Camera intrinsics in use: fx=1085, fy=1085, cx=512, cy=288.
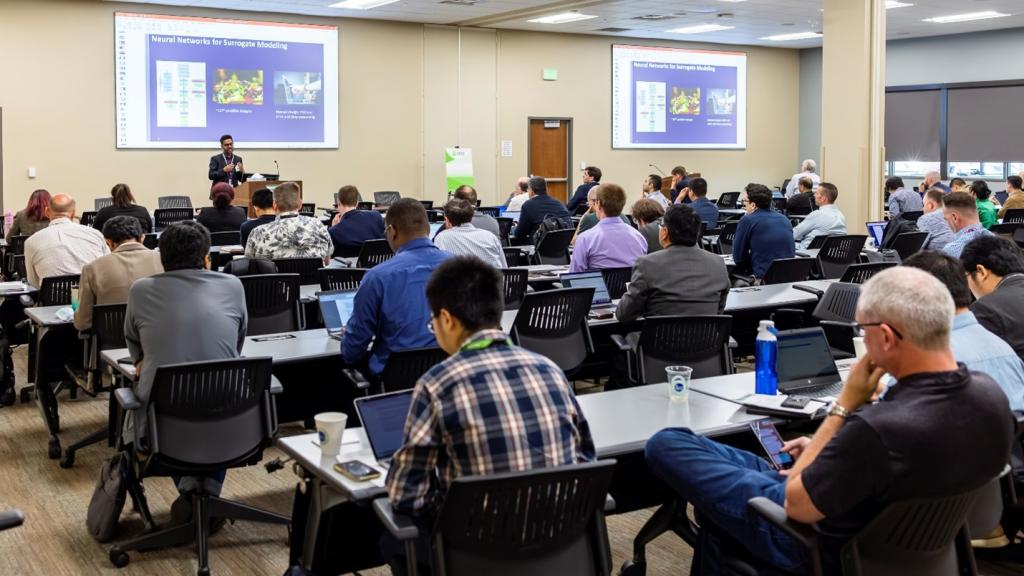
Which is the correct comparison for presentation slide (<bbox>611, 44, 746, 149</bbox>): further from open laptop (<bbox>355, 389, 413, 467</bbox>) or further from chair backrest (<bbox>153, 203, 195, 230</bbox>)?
open laptop (<bbox>355, 389, 413, 467</bbox>)

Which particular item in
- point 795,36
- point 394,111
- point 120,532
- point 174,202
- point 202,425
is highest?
point 795,36

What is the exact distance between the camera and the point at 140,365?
421 centimetres

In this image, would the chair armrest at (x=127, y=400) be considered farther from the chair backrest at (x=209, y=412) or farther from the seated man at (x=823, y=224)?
the seated man at (x=823, y=224)

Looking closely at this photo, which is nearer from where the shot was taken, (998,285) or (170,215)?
(998,285)

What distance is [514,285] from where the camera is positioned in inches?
258

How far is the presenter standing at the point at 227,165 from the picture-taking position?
1339 centimetres

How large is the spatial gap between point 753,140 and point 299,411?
53.9ft

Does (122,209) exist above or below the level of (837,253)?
above

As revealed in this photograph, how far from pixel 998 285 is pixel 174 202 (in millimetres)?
11406

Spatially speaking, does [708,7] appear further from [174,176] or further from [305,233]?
[305,233]

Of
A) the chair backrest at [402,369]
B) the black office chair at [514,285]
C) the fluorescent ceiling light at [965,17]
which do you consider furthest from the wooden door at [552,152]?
the chair backrest at [402,369]

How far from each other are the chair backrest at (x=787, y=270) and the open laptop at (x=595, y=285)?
5.52ft

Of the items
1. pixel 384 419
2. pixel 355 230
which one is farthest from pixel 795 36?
pixel 384 419

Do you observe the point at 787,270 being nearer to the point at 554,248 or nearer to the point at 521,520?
the point at 554,248
